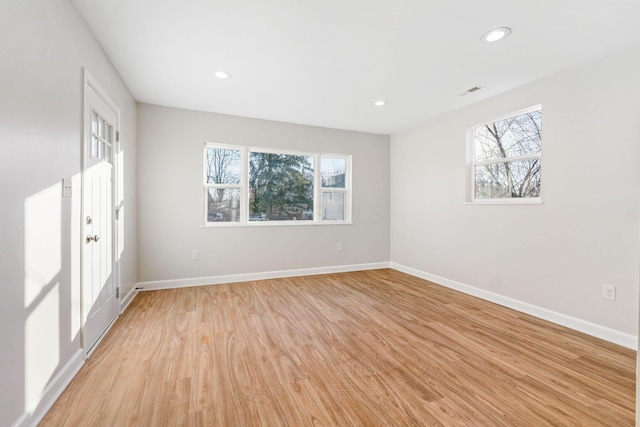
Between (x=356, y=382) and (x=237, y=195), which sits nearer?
(x=356, y=382)

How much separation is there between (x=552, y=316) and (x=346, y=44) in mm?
3299

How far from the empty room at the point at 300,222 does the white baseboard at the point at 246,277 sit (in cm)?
4

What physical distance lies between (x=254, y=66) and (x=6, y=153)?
202 cm

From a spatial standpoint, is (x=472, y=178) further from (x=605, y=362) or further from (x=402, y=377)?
(x=402, y=377)

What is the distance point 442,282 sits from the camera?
4.09 meters

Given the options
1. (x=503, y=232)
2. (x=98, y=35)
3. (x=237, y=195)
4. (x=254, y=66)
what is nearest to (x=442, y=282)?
(x=503, y=232)

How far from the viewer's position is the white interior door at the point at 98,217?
6.95ft

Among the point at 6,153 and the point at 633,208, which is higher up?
the point at 6,153

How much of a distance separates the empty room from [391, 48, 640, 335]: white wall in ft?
0.07

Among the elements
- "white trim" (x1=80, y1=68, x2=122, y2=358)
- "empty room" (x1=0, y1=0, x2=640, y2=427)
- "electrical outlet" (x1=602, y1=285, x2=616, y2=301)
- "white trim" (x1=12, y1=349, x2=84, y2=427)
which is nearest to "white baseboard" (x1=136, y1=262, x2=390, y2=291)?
"empty room" (x1=0, y1=0, x2=640, y2=427)

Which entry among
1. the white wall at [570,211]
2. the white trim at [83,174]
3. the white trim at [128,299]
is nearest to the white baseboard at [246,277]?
the white trim at [128,299]

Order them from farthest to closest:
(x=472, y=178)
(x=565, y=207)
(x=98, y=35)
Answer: (x=472, y=178), (x=565, y=207), (x=98, y=35)

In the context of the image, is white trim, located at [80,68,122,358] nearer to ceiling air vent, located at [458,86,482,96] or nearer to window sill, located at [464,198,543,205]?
ceiling air vent, located at [458,86,482,96]

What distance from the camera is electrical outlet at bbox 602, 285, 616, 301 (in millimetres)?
2393
